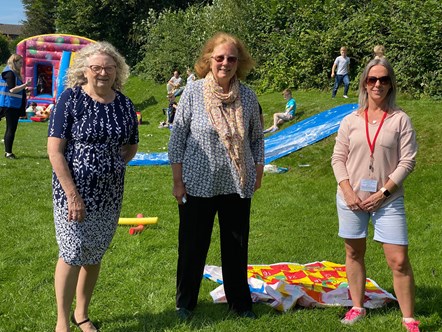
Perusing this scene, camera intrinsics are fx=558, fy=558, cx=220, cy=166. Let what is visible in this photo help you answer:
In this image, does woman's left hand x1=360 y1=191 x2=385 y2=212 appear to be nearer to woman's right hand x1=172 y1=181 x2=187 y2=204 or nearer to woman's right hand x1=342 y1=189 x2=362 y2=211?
woman's right hand x1=342 y1=189 x2=362 y2=211

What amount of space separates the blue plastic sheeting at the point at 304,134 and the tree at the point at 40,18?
1821 inches

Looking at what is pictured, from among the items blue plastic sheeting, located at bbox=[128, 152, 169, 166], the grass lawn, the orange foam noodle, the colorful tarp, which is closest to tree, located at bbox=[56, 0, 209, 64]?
blue plastic sheeting, located at bbox=[128, 152, 169, 166]

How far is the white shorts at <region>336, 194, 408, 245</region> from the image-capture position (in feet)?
11.6

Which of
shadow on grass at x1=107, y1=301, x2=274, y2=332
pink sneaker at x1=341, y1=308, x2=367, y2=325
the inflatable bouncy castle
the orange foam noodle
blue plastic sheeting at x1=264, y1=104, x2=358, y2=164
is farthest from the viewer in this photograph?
the inflatable bouncy castle

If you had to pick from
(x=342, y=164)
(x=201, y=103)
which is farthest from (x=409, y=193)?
(x=201, y=103)

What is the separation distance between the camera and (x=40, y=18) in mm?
55094

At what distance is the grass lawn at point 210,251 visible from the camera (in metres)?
3.88

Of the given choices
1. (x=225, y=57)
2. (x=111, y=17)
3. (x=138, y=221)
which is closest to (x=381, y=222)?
(x=225, y=57)

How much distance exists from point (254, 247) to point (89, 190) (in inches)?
108

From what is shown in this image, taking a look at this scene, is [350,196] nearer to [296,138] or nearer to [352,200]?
[352,200]

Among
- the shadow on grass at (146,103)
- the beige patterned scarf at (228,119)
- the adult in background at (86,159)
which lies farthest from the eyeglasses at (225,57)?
the shadow on grass at (146,103)

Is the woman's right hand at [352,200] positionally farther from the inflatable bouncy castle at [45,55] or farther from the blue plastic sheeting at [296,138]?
the inflatable bouncy castle at [45,55]

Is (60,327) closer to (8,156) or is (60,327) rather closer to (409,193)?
(409,193)

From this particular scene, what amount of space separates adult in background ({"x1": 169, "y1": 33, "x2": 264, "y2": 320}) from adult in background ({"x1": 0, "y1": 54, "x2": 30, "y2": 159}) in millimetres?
6938
